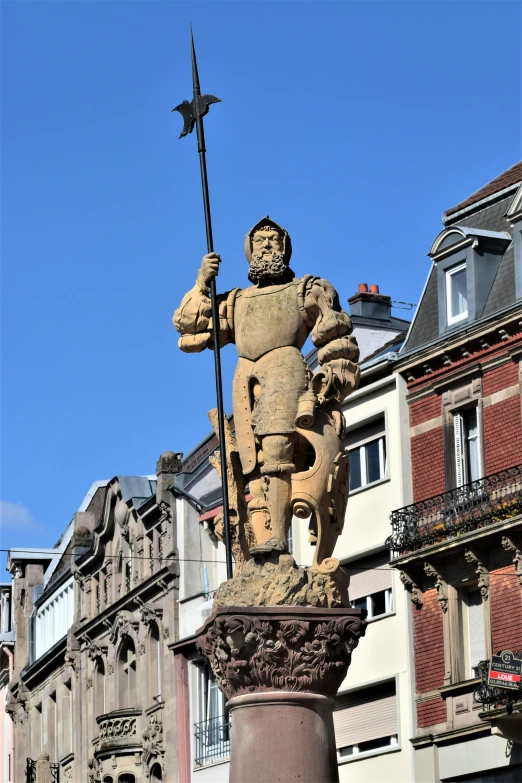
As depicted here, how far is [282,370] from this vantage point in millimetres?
13500

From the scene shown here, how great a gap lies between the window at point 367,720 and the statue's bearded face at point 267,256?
2559 centimetres

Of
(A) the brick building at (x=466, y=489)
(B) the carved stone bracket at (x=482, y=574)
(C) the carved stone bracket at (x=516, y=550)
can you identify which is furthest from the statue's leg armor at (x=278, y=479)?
(B) the carved stone bracket at (x=482, y=574)

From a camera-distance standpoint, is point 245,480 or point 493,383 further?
point 493,383

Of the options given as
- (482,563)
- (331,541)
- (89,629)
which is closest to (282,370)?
(331,541)

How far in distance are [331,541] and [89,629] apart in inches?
1704

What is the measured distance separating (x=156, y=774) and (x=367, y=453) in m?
13.1

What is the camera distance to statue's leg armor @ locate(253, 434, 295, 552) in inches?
521

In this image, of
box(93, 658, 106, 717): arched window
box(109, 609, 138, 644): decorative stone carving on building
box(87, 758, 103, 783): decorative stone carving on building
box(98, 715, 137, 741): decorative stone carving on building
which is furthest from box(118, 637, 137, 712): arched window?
box(93, 658, 106, 717): arched window

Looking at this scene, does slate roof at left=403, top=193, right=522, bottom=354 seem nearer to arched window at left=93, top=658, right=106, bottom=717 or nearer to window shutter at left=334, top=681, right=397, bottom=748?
window shutter at left=334, top=681, right=397, bottom=748

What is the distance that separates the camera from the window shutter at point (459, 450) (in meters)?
37.3

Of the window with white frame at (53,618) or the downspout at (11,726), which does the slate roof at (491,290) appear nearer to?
the window with white frame at (53,618)

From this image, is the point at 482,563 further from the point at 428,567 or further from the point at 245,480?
the point at 245,480

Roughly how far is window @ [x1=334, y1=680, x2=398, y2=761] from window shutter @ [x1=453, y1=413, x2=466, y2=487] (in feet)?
15.3

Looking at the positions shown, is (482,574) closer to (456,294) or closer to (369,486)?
(369,486)
